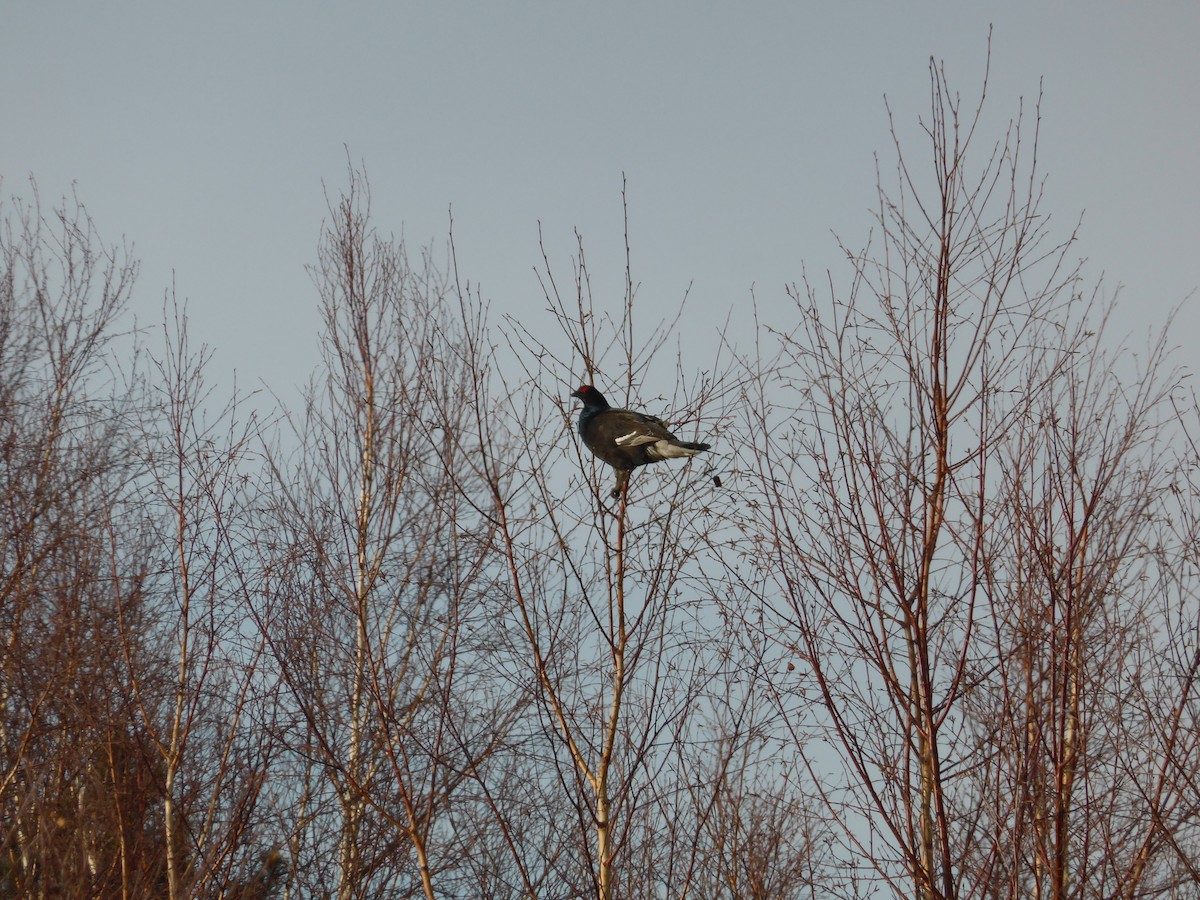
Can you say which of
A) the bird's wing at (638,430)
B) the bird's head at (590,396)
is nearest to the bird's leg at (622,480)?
the bird's wing at (638,430)

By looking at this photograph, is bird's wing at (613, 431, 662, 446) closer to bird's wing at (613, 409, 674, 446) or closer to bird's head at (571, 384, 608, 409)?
bird's wing at (613, 409, 674, 446)

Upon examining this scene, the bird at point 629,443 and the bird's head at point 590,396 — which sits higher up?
the bird's head at point 590,396

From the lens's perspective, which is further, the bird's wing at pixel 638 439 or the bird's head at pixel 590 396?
the bird's head at pixel 590 396

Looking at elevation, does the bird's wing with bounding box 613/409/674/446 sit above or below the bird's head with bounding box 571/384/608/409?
below

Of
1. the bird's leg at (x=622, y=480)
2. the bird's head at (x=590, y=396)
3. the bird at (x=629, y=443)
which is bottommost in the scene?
the bird's leg at (x=622, y=480)

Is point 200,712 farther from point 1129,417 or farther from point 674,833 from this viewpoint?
point 1129,417

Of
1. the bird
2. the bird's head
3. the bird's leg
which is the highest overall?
the bird's head

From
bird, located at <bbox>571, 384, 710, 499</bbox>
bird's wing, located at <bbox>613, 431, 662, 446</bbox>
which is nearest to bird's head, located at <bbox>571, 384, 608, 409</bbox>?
bird, located at <bbox>571, 384, 710, 499</bbox>

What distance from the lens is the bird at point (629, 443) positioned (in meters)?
4.48

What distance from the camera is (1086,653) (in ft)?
14.6

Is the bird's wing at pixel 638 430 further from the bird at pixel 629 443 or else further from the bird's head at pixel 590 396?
the bird's head at pixel 590 396

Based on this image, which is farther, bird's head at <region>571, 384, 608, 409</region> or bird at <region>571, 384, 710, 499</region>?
bird's head at <region>571, 384, 608, 409</region>

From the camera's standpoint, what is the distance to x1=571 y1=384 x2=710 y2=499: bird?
4484 millimetres

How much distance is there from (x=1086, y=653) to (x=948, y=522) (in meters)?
1.35
